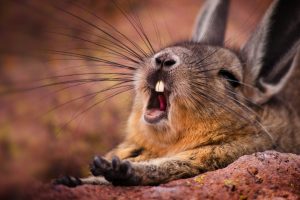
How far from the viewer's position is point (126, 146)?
4.88 meters

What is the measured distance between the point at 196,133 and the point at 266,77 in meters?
1.32

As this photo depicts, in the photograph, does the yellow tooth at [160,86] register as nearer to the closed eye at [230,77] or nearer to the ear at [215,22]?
the closed eye at [230,77]

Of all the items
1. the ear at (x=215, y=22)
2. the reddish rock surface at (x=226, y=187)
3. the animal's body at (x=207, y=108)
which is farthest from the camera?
the ear at (x=215, y=22)

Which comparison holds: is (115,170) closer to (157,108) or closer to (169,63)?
(157,108)

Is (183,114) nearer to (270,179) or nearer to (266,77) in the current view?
(270,179)

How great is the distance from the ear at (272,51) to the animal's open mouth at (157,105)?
3.35ft

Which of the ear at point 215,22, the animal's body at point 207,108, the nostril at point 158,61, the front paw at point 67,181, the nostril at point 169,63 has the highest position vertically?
the ear at point 215,22

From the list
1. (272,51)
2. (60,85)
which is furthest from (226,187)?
(60,85)

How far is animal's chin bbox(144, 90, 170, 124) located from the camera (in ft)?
14.2

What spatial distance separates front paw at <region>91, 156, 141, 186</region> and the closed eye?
1.54 m

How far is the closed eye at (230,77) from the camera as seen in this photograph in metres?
4.85

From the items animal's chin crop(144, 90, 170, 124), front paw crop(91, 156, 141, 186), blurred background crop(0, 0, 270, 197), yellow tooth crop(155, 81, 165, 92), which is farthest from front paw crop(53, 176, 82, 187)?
blurred background crop(0, 0, 270, 197)

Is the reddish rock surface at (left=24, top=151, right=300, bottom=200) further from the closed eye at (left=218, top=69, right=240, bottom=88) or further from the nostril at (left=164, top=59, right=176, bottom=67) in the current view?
the closed eye at (left=218, top=69, right=240, bottom=88)

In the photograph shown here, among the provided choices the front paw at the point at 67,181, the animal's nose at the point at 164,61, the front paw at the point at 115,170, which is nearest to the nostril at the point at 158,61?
the animal's nose at the point at 164,61
